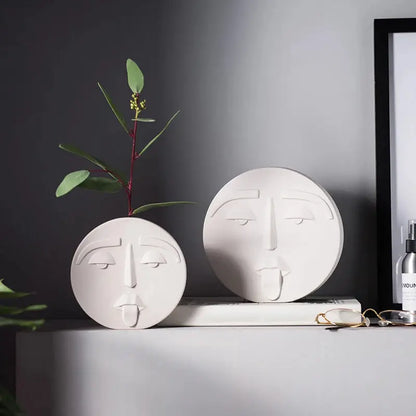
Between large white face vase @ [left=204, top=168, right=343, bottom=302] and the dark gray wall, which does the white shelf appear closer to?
large white face vase @ [left=204, top=168, right=343, bottom=302]

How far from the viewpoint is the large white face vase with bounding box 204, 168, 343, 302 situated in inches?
52.8

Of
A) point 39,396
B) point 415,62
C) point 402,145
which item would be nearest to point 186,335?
point 39,396

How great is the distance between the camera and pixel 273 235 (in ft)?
4.42

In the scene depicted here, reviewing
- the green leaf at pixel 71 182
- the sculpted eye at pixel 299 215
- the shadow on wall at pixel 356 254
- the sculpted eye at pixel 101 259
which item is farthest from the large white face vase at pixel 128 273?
the shadow on wall at pixel 356 254

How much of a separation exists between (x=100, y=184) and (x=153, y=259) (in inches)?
7.7

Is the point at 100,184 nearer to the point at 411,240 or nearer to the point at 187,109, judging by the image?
the point at 187,109

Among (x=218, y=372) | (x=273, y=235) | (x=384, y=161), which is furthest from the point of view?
(x=384, y=161)

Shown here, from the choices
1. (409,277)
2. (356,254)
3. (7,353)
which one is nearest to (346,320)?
(409,277)

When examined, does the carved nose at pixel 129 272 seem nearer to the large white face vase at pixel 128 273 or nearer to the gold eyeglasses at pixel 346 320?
the large white face vase at pixel 128 273

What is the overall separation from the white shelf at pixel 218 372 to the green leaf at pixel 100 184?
11.1 inches

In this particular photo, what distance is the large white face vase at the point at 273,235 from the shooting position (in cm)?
134

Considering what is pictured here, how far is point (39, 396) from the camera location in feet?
4.14

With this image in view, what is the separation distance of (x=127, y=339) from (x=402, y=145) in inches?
29.1

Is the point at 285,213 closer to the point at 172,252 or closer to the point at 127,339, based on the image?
the point at 172,252
